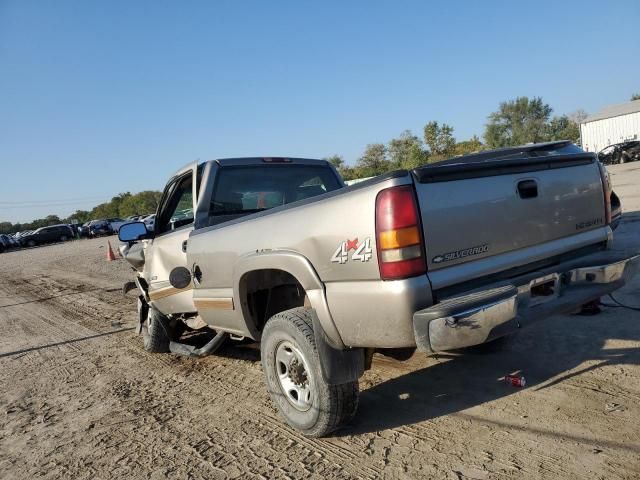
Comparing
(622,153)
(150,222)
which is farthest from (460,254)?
(622,153)

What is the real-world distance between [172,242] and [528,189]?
3.22 metres

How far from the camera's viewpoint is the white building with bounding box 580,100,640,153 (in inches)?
1753

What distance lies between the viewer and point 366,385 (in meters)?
4.01

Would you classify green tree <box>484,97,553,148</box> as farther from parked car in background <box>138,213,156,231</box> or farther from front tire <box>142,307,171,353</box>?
front tire <box>142,307,171,353</box>

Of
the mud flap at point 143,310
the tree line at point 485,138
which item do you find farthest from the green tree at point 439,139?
the mud flap at point 143,310

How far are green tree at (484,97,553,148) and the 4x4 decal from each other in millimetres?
74213

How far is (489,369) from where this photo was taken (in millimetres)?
4016

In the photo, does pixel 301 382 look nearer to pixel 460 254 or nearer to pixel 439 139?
pixel 460 254

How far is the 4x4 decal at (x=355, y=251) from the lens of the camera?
258 centimetres

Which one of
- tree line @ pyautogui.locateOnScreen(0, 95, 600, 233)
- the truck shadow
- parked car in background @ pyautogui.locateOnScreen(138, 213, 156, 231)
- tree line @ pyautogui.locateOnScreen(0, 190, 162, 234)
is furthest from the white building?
tree line @ pyautogui.locateOnScreen(0, 190, 162, 234)

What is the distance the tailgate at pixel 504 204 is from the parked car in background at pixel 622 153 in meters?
31.0

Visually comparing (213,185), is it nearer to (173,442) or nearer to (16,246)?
(173,442)

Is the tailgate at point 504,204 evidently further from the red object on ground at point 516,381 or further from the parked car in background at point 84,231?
the parked car in background at point 84,231

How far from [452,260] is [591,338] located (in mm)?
2514
